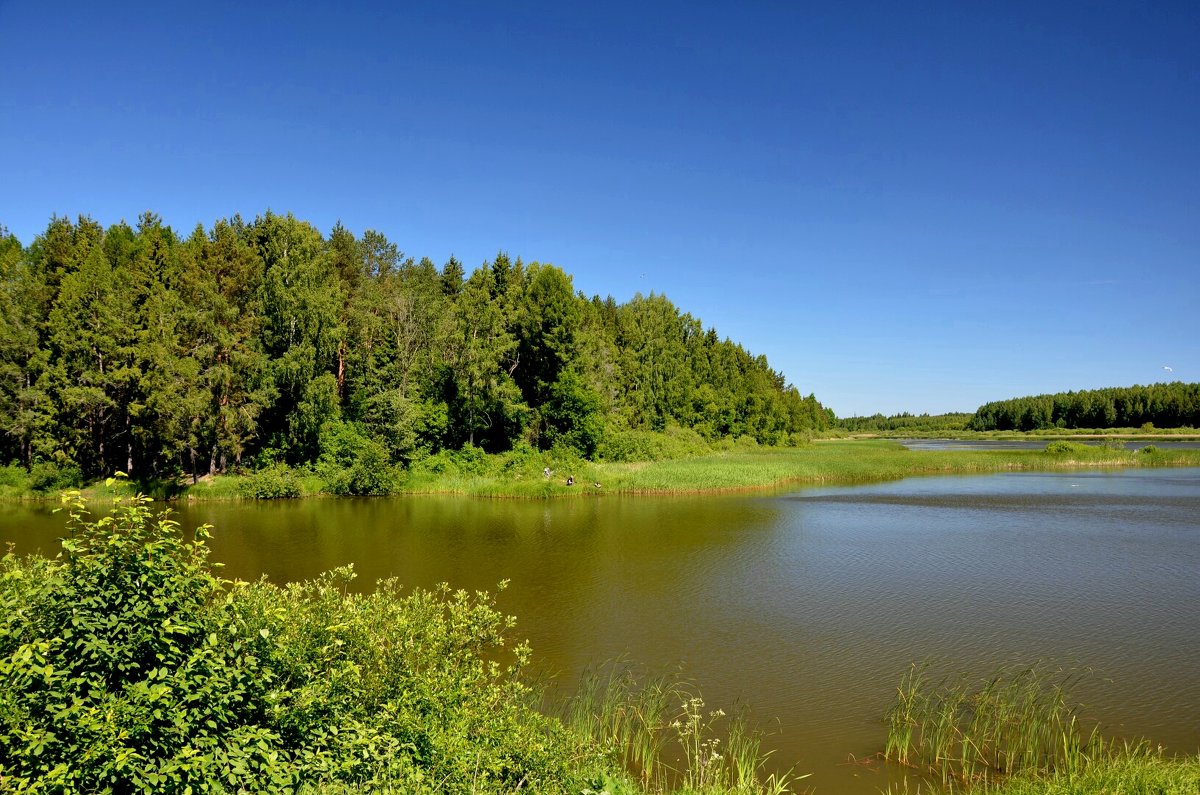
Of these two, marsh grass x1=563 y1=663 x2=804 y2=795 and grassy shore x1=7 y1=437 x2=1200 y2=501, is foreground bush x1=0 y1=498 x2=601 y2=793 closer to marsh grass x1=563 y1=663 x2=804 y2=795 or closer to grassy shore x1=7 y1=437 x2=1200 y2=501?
marsh grass x1=563 y1=663 x2=804 y2=795

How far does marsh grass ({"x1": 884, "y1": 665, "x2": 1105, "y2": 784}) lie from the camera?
378 inches

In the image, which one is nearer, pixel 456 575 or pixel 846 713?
pixel 846 713

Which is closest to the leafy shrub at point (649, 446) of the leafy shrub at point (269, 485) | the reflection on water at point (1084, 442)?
the leafy shrub at point (269, 485)

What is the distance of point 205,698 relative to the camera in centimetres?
591

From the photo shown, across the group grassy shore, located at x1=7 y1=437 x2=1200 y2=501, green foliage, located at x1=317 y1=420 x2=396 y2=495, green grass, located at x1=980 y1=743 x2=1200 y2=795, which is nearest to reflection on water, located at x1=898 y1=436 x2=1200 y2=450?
grassy shore, located at x1=7 y1=437 x2=1200 y2=501

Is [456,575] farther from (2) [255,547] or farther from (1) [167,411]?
(1) [167,411]

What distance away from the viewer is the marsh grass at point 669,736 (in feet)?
28.5

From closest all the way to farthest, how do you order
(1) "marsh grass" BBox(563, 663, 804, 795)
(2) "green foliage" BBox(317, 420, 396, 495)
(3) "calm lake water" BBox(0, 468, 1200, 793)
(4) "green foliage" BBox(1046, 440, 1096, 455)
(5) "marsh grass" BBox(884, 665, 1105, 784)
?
(1) "marsh grass" BBox(563, 663, 804, 795)
(5) "marsh grass" BBox(884, 665, 1105, 784)
(3) "calm lake water" BBox(0, 468, 1200, 793)
(2) "green foliage" BBox(317, 420, 396, 495)
(4) "green foliage" BBox(1046, 440, 1096, 455)

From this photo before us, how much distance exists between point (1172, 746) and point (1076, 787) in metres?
4.14

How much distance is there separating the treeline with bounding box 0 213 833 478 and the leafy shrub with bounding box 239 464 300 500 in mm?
2706

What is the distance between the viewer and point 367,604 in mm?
9227

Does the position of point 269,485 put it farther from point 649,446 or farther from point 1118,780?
point 1118,780

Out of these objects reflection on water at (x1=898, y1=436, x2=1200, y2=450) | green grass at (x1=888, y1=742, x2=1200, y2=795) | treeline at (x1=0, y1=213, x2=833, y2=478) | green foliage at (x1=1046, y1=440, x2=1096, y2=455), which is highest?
treeline at (x1=0, y1=213, x2=833, y2=478)

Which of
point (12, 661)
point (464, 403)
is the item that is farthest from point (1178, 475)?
point (12, 661)
